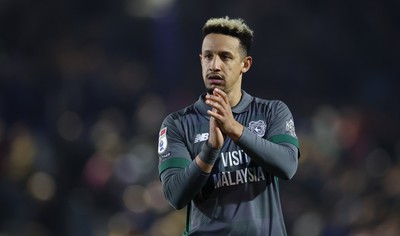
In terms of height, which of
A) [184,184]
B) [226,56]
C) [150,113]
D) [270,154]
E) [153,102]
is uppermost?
[153,102]

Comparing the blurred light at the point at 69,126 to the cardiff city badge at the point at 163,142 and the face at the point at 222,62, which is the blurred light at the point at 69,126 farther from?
the face at the point at 222,62

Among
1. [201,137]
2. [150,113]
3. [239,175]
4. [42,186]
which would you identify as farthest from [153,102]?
[239,175]

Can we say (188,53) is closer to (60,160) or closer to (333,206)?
(60,160)

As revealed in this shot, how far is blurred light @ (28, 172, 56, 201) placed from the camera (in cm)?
517

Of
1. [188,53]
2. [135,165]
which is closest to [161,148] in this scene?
[135,165]

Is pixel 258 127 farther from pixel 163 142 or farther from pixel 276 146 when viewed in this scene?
pixel 163 142

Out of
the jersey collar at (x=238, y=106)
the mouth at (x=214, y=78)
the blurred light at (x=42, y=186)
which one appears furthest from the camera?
the blurred light at (x=42, y=186)

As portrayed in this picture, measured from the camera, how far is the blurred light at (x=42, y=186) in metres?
5.17

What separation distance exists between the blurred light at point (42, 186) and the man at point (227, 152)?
2897 millimetres

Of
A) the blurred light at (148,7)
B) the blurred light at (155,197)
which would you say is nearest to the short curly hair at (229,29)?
the blurred light at (155,197)

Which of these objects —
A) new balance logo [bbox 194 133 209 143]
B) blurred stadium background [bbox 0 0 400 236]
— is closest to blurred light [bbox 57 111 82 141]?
blurred stadium background [bbox 0 0 400 236]

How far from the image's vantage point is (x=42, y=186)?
17.0 ft

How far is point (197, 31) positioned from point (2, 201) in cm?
222

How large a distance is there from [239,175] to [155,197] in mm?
3000
